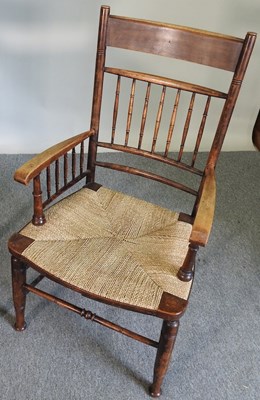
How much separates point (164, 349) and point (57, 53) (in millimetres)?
1504

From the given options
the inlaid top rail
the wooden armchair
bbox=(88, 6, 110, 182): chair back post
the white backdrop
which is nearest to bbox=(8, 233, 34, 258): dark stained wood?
the wooden armchair

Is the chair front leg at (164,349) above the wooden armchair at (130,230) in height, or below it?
below

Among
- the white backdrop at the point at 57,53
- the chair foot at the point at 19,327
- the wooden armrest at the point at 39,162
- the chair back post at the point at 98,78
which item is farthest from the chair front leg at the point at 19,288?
the white backdrop at the point at 57,53

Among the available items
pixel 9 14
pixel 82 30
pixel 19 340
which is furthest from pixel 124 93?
pixel 19 340

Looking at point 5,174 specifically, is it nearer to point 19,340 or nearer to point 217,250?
point 19,340

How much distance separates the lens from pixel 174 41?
111 centimetres

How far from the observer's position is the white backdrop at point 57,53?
1.82 m

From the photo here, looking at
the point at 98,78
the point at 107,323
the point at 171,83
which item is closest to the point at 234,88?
the point at 171,83

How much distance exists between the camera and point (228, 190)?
2070 millimetres

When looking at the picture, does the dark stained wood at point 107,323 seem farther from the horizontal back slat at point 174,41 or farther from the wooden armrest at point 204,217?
the horizontal back slat at point 174,41

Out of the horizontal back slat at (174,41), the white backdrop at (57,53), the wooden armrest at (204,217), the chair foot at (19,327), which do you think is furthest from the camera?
the white backdrop at (57,53)

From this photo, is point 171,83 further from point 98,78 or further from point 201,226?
point 201,226

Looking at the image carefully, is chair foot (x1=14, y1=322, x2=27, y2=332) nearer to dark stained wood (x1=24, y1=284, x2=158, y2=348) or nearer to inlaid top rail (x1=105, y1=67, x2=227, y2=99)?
dark stained wood (x1=24, y1=284, x2=158, y2=348)

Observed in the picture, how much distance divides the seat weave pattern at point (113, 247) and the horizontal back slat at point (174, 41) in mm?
460
